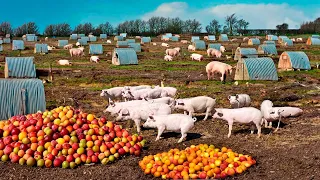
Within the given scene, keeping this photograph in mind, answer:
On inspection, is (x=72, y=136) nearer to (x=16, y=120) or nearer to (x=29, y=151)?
(x=29, y=151)

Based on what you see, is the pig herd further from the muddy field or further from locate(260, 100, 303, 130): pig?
the muddy field

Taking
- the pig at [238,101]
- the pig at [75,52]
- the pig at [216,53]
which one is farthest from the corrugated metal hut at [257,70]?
the pig at [75,52]

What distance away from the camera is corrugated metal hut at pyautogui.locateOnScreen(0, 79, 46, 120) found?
13953mm

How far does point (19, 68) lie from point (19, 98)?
13.8 meters

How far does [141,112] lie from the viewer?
1325 centimetres

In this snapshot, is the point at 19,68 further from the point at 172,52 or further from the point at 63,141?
the point at 172,52

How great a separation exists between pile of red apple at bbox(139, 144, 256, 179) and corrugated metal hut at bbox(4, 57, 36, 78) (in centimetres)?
1937

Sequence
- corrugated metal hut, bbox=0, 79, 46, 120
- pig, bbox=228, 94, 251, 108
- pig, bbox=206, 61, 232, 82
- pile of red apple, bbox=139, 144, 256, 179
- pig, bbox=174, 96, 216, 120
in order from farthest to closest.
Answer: pig, bbox=206, 61, 232, 82, pig, bbox=228, 94, 251, 108, pig, bbox=174, 96, 216, 120, corrugated metal hut, bbox=0, 79, 46, 120, pile of red apple, bbox=139, 144, 256, 179

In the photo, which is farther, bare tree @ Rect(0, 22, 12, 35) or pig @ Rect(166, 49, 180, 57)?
bare tree @ Rect(0, 22, 12, 35)

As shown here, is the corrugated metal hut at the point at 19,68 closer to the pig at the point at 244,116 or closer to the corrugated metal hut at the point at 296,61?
the pig at the point at 244,116

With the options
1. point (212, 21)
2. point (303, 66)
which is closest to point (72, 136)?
point (303, 66)

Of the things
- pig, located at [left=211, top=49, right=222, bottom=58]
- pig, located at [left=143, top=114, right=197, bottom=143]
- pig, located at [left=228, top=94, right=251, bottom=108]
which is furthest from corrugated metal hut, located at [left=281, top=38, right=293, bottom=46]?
pig, located at [left=143, top=114, right=197, bottom=143]

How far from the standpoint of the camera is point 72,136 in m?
10.4

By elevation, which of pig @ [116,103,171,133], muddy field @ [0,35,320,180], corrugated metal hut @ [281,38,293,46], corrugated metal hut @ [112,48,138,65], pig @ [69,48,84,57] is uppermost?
corrugated metal hut @ [281,38,293,46]
